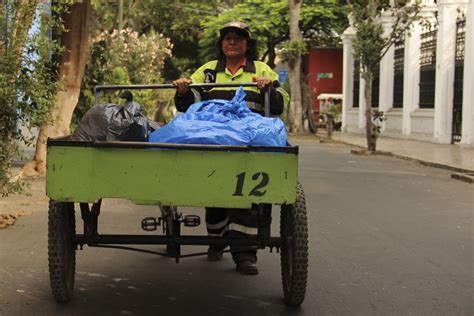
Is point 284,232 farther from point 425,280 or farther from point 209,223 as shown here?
point 425,280

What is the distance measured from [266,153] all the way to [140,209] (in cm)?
556

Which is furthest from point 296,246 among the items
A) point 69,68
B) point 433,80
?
point 433,80

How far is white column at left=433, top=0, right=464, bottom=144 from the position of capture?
77.0ft

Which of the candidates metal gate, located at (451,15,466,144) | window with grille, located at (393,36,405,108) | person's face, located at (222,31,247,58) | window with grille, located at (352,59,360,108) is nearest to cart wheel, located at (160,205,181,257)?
person's face, located at (222,31,247,58)

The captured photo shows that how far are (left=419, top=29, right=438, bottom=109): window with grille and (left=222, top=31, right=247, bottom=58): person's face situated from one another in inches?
815

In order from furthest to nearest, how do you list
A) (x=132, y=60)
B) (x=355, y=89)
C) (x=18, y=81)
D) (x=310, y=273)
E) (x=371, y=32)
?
1. (x=355, y=89)
2. (x=132, y=60)
3. (x=371, y=32)
4. (x=18, y=81)
5. (x=310, y=273)

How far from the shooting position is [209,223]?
5371 millimetres

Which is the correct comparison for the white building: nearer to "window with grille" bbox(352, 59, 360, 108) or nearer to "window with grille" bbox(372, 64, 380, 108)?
"window with grille" bbox(372, 64, 380, 108)

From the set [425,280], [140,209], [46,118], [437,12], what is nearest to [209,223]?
[425,280]

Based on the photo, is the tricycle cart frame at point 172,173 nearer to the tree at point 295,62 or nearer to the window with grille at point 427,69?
the window with grille at point 427,69

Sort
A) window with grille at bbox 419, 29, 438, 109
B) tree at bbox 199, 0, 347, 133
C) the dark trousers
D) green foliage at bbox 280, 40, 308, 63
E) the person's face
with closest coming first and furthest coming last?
the dark trousers → the person's face → window with grille at bbox 419, 29, 438, 109 → green foliage at bbox 280, 40, 308, 63 → tree at bbox 199, 0, 347, 133

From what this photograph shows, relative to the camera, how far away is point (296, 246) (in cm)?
453

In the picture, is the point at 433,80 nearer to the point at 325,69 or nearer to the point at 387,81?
the point at 387,81

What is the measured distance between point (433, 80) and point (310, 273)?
20671 mm
